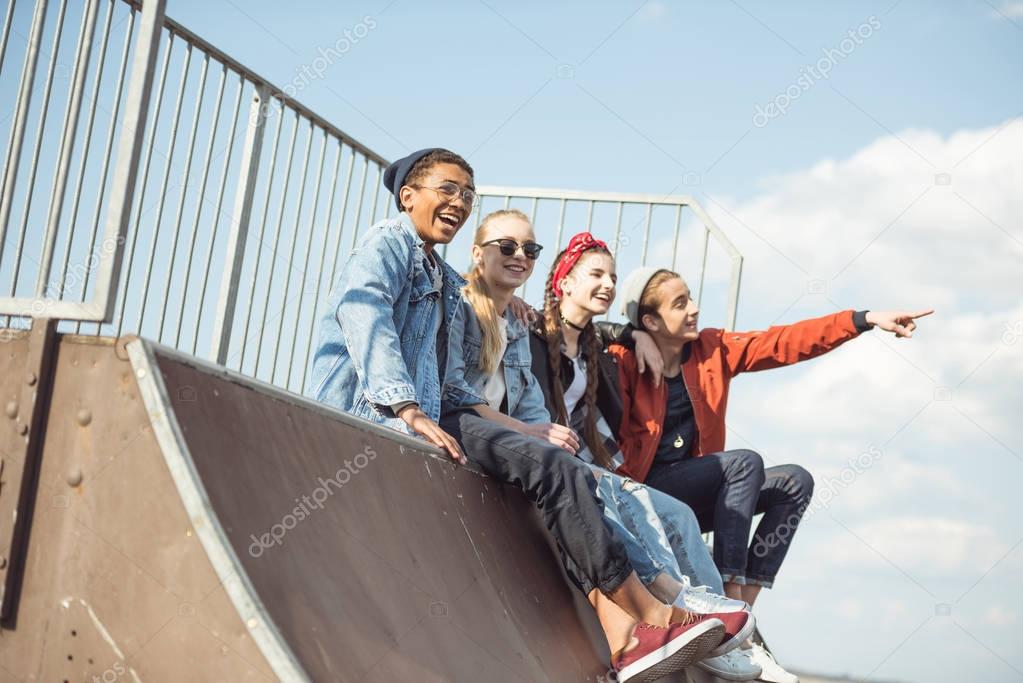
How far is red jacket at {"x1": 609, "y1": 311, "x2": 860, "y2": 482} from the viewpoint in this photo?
4871mm

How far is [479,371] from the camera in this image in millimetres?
4152

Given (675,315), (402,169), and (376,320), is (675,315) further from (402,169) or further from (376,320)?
(376,320)

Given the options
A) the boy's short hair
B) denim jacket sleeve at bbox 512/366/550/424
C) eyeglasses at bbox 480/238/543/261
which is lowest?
denim jacket sleeve at bbox 512/366/550/424

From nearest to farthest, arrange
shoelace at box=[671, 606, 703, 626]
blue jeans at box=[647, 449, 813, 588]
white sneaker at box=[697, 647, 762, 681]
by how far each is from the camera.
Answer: shoelace at box=[671, 606, 703, 626] → white sneaker at box=[697, 647, 762, 681] → blue jeans at box=[647, 449, 813, 588]

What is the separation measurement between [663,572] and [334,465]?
1279 mm

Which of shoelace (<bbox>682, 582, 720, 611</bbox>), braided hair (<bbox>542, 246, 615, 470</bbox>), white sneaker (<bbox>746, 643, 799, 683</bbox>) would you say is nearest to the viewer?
shoelace (<bbox>682, 582, 720, 611</bbox>)

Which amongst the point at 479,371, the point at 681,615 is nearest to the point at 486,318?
the point at 479,371

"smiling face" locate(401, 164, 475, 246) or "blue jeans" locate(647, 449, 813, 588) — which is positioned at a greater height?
"smiling face" locate(401, 164, 475, 246)

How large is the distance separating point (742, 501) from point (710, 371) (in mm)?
899

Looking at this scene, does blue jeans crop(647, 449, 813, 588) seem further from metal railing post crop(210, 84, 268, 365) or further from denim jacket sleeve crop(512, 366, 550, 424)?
metal railing post crop(210, 84, 268, 365)

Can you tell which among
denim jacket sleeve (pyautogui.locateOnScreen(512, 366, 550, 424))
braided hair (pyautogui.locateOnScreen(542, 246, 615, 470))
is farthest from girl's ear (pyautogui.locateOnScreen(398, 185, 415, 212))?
braided hair (pyautogui.locateOnScreen(542, 246, 615, 470))

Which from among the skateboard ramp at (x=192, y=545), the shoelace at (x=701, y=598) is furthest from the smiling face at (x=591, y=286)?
the skateboard ramp at (x=192, y=545)

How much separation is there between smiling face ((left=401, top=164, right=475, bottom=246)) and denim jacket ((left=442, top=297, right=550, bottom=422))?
0.29 meters

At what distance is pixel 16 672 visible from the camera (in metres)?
2.20
